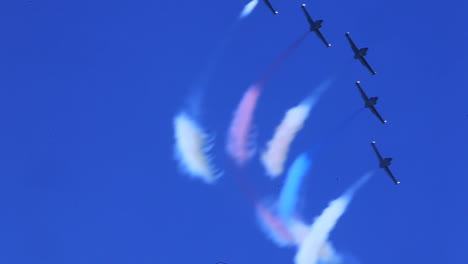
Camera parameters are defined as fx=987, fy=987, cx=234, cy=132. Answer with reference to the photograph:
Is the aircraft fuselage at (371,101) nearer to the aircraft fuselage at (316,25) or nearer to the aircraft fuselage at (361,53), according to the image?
the aircraft fuselage at (361,53)

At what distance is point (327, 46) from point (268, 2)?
6309mm

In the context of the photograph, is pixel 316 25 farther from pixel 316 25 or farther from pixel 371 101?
pixel 371 101

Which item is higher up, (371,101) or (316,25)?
(316,25)

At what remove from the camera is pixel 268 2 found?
278 ft

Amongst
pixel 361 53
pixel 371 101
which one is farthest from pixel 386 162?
pixel 361 53

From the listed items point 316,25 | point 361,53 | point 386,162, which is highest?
point 316,25

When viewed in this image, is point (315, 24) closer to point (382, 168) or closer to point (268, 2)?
point (268, 2)

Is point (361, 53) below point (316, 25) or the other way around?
below

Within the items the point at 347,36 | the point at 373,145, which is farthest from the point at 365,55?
Answer: the point at 373,145

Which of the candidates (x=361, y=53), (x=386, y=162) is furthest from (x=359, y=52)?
(x=386, y=162)

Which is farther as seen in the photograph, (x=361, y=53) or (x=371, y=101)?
(x=371, y=101)

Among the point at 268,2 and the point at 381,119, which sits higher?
the point at 268,2

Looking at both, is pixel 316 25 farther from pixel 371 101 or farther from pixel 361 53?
pixel 371 101

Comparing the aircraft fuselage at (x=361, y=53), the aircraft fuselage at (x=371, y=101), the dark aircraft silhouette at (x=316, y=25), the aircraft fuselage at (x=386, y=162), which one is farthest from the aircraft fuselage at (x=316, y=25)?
the aircraft fuselage at (x=386, y=162)
